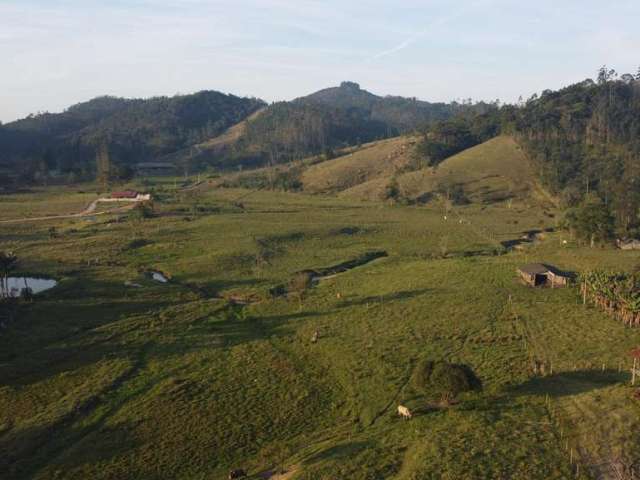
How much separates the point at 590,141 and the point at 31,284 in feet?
419

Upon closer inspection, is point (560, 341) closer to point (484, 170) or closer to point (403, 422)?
point (403, 422)

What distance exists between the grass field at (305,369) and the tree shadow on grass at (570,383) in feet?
0.51

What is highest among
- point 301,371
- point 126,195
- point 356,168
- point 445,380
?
point 356,168

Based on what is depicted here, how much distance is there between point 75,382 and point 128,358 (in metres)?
4.37

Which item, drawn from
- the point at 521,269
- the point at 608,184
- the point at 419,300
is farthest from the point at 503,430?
the point at 608,184

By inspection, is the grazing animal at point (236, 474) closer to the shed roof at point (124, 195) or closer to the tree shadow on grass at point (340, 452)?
the tree shadow on grass at point (340, 452)

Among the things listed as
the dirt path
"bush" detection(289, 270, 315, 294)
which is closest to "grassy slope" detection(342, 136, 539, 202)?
the dirt path

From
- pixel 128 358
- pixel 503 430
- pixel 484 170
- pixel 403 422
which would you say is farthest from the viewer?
pixel 484 170

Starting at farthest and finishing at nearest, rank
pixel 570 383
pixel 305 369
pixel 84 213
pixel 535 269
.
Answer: pixel 84 213 → pixel 535 269 → pixel 305 369 → pixel 570 383

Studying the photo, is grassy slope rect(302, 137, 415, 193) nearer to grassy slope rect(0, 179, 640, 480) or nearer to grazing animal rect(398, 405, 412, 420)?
grassy slope rect(0, 179, 640, 480)

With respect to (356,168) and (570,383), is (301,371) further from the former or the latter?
(356,168)

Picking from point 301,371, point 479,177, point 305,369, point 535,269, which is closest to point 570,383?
point 305,369

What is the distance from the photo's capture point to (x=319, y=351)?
40.8 metres

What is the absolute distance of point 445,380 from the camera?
30859 millimetres
